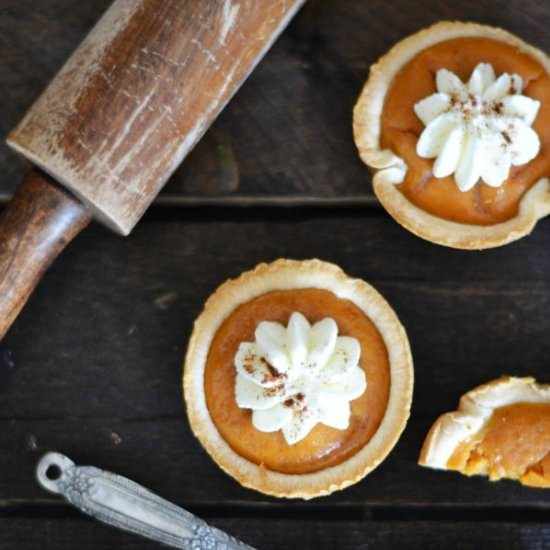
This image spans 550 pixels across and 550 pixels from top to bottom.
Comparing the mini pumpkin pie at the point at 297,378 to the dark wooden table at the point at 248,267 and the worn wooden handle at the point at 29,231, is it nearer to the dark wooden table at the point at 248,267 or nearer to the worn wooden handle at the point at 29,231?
the dark wooden table at the point at 248,267

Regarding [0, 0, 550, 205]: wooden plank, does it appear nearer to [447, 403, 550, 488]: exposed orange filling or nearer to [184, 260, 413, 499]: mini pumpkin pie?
[184, 260, 413, 499]: mini pumpkin pie

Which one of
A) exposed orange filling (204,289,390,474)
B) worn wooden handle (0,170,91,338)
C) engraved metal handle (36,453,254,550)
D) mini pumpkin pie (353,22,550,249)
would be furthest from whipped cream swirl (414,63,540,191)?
engraved metal handle (36,453,254,550)

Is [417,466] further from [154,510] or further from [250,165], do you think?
[250,165]

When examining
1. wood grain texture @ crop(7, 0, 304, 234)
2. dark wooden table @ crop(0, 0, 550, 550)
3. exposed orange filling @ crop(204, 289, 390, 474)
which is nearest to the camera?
wood grain texture @ crop(7, 0, 304, 234)

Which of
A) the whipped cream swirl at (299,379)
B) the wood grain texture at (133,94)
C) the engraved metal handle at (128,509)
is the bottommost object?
the engraved metal handle at (128,509)

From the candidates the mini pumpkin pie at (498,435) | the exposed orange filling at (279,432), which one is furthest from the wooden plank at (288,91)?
the mini pumpkin pie at (498,435)

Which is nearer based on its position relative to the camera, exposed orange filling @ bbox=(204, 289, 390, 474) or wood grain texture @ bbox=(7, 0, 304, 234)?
wood grain texture @ bbox=(7, 0, 304, 234)

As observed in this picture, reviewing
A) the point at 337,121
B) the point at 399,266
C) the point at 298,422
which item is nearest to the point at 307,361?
the point at 298,422
